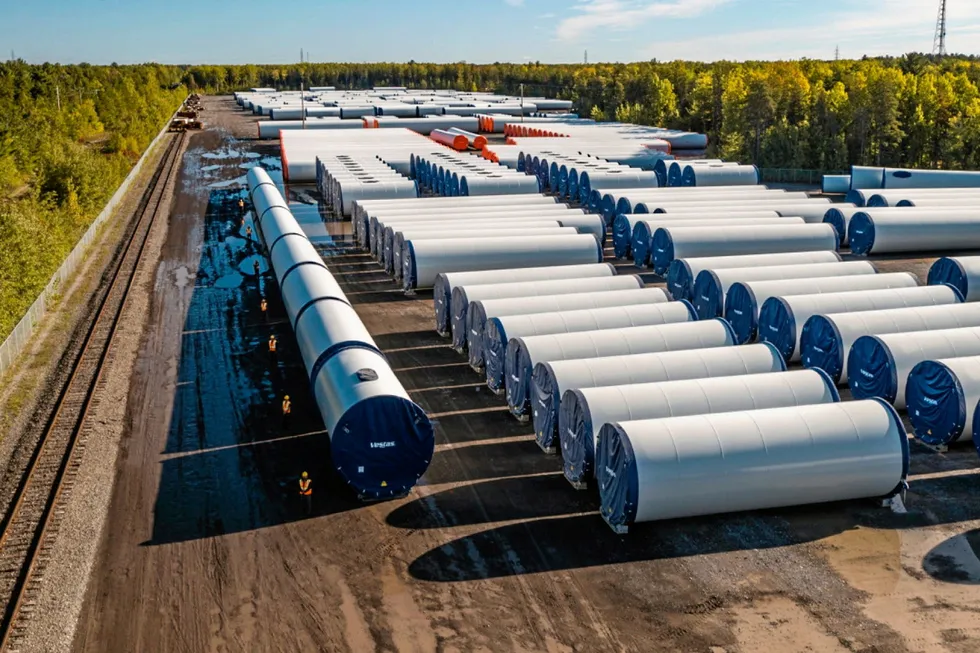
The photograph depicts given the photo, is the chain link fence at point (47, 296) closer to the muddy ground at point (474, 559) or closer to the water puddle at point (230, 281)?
the muddy ground at point (474, 559)

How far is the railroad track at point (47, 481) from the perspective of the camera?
17281mm

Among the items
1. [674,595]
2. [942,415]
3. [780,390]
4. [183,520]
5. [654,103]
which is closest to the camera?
[674,595]

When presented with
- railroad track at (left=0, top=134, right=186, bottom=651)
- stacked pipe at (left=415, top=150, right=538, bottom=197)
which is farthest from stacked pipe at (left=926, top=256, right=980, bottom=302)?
railroad track at (left=0, top=134, right=186, bottom=651)

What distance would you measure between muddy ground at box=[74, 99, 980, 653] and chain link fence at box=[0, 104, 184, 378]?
6343 mm

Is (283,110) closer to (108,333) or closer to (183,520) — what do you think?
(108,333)

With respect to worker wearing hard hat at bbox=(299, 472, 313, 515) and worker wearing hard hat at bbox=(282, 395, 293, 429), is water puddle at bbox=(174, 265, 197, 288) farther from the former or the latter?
worker wearing hard hat at bbox=(299, 472, 313, 515)

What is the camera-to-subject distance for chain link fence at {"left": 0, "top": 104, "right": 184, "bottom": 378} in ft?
99.2

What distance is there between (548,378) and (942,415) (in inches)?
399

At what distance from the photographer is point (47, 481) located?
72.0ft

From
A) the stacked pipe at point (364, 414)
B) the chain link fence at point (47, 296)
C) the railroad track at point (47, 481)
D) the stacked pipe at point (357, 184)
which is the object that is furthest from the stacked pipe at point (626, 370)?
the stacked pipe at point (357, 184)

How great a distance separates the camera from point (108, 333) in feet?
111

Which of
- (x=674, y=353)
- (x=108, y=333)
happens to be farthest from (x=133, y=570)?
(x=108, y=333)

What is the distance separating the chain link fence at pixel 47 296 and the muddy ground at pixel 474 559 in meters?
6.34

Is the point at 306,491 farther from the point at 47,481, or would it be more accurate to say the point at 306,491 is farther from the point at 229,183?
the point at 229,183
